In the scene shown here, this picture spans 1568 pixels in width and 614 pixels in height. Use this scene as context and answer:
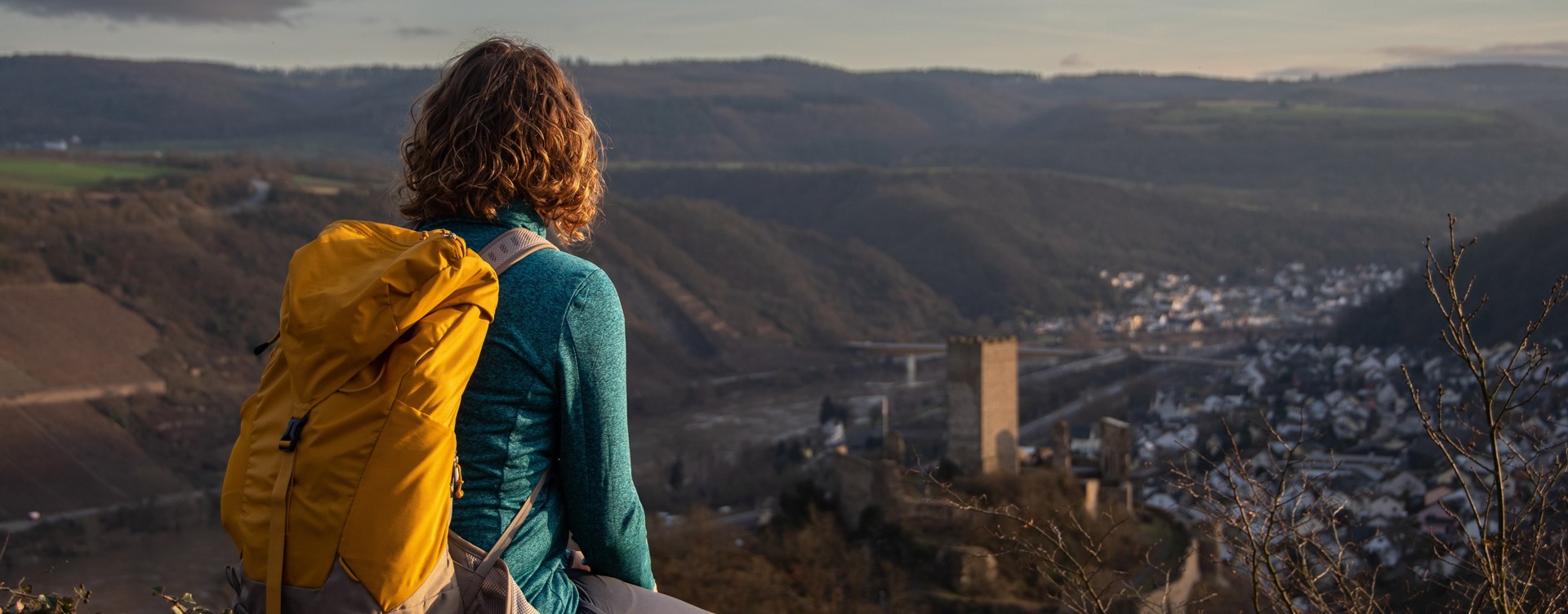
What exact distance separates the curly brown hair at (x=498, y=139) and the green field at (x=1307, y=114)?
123814 mm

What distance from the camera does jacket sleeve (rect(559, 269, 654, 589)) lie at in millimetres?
2273

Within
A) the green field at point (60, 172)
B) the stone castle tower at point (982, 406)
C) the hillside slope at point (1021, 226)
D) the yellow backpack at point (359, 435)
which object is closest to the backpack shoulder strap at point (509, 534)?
the yellow backpack at point (359, 435)

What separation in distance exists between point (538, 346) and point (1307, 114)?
140m

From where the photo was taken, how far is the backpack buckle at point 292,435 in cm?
199

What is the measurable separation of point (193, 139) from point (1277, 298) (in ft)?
251

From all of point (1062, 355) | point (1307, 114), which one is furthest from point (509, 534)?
point (1307, 114)

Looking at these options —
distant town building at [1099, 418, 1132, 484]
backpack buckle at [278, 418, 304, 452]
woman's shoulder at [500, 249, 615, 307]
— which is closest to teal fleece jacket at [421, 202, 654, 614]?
woman's shoulder at [500, 249, 615, 307]

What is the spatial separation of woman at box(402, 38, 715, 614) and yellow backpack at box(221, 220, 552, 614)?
18cm

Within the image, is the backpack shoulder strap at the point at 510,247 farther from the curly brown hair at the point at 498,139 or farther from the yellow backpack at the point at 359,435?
the yellow backpack at the point at 359,435

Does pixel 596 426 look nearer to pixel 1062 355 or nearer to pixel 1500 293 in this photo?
pixel 1500 293

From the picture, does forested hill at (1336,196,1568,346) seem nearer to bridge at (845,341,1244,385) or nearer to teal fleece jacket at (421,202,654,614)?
bridge at (845,341,1244,385)

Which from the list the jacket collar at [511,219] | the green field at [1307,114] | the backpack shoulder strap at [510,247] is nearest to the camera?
the backpack shoulder strap at [510,247]

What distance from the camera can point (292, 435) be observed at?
199 centimetres

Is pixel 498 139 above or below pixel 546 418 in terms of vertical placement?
above
